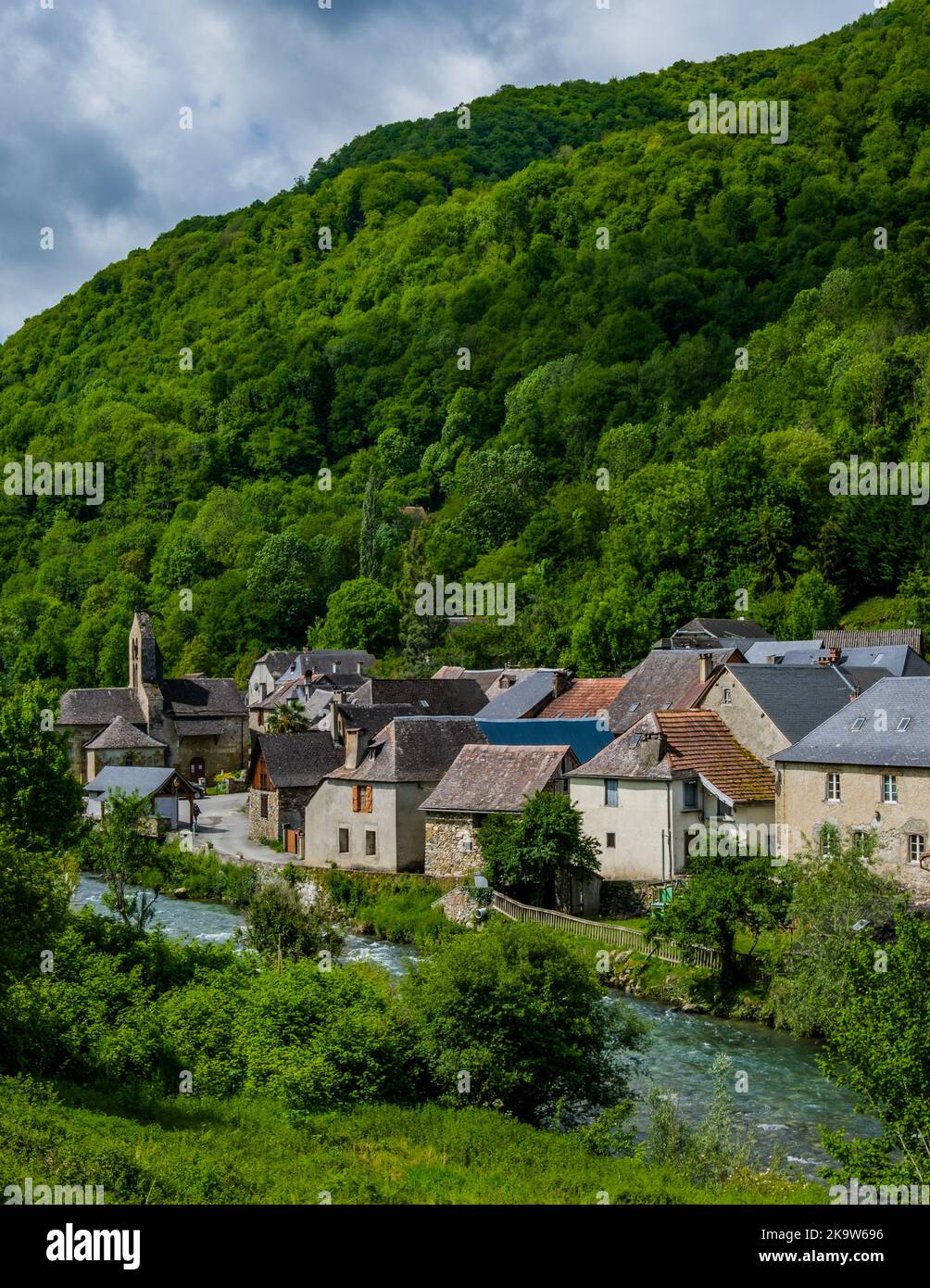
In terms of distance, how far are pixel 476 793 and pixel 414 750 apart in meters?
5.01

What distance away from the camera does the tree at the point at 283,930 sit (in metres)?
33.5

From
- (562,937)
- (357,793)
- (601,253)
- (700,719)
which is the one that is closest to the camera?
(562,937)

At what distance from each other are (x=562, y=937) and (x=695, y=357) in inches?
4394

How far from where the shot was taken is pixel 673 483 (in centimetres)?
8900

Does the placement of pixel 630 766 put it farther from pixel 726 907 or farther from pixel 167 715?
pixel 167 715

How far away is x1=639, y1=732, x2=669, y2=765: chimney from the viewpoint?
41.9m

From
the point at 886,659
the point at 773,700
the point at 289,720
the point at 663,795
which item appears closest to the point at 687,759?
the point at 663,795

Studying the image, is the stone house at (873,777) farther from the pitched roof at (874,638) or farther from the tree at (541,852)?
the pitched roof at (874,638)

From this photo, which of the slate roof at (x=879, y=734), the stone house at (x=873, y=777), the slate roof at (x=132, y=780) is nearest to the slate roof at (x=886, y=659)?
the slate roof at (x=879, y=734)

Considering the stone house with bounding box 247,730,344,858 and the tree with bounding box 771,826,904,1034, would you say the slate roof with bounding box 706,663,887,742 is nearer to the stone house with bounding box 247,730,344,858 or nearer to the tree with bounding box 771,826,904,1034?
the tree with bounding box 771,826,904,1034

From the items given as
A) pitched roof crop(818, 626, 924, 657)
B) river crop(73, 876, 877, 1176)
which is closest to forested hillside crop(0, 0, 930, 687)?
pitched roof crop(818, 626, 924, 657)

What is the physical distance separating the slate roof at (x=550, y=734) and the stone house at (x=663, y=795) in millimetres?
5878
